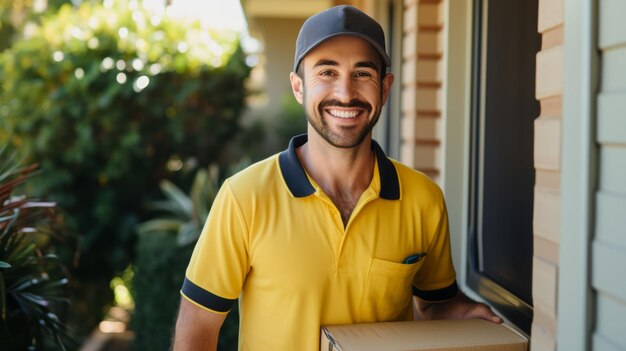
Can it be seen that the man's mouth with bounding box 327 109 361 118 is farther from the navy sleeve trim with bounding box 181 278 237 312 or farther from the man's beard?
the navy sleeve trim with bounding box 181 278 237 312

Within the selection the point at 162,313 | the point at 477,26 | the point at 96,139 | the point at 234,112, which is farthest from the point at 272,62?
the point at 477,26

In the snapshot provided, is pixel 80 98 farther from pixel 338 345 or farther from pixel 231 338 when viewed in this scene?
pixel 338 345

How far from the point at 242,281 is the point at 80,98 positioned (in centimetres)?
595

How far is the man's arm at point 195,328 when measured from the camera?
2082 millimetres

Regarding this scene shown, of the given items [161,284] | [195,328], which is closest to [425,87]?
[195,328]

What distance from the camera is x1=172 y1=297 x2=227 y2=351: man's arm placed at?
2082mm

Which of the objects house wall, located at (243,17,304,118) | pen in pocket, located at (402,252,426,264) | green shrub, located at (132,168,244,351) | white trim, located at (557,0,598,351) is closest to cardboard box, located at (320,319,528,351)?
pen in pocket, located at (402,252,426,264)

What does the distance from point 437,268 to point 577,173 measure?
867 mm

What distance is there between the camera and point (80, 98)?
7578 millimetres

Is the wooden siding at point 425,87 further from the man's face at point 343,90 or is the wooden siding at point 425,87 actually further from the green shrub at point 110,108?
the green shrub at point 110,108

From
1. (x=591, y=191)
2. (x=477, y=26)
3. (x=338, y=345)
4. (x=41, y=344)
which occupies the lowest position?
(x=41, y=344)

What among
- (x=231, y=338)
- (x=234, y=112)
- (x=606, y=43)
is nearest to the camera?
(x=606, y=43)

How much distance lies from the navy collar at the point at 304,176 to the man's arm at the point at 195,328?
0.42 metres

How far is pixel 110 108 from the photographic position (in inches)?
297
